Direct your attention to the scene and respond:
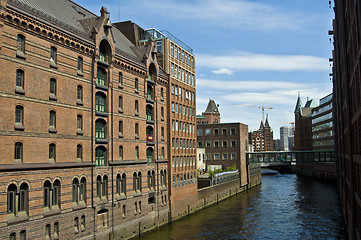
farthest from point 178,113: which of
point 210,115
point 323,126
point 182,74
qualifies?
point 210,115

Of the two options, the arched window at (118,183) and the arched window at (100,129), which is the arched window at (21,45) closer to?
the arched window at (100,129)

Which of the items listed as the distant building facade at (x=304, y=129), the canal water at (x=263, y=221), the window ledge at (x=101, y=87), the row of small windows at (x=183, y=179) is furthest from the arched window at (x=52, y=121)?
the distant building facade at (x=304, y=129)

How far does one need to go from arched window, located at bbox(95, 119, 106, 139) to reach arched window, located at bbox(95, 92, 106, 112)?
126 centimetres

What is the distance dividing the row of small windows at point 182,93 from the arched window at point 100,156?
20.2 metres

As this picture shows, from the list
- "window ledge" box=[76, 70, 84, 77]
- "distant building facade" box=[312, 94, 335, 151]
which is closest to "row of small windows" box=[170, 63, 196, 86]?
"window ledge" box=[76, 70, 84, 77]

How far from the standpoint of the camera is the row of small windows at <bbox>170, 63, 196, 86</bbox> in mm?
57875

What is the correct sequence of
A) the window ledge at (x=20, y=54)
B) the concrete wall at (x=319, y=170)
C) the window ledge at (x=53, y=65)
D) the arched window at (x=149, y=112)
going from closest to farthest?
the window ledge at (x=20, y=54), the window ledge at (x=53, y=65), the arched window at (x=149, y=112), the concrete wall at (x=319, y=170)

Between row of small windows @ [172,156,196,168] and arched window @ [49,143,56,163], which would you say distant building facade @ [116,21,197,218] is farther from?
arched window @ [49,143,56,163]

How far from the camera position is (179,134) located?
58.9 meters

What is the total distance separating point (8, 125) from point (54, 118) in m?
5.40

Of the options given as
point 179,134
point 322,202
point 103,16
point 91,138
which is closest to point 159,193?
point 179,134

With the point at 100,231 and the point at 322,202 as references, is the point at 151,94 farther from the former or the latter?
the point at 322,202

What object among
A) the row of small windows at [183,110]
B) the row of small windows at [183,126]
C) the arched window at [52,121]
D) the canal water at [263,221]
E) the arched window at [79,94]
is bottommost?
the canal water at [263,221]

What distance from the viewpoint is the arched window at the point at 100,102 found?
127ft
